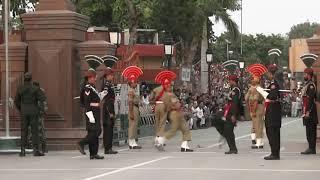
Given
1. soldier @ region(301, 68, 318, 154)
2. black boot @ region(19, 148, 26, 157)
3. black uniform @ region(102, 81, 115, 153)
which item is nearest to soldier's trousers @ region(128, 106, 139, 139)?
black uniform @ region(102, 81, 115, 153)

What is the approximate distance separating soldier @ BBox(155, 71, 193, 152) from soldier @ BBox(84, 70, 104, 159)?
292 centimetres

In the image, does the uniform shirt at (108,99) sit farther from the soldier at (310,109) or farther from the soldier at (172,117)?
the soldier at (310,109)

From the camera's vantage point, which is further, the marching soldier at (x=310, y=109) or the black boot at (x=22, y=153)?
the black boot at (x=22, y=153)

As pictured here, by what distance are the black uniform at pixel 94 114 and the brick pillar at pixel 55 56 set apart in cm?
307

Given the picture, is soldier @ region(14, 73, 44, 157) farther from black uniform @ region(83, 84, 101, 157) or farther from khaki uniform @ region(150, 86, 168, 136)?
khaki uniform @ region(150, 86, 168, 136)

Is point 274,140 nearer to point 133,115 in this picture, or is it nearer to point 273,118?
point 273,118

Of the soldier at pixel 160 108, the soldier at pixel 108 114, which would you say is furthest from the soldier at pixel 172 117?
the soldier at pixel 108 114

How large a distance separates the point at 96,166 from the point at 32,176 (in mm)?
1808

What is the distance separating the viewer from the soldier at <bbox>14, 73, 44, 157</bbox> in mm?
17438

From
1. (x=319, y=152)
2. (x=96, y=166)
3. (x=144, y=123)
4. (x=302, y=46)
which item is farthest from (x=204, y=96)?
(x=96, y=166)

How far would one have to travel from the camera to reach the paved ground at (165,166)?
503 inches

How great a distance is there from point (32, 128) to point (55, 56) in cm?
226

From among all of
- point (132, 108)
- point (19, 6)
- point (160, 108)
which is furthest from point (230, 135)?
point (19, 6)

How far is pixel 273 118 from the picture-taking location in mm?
15688
